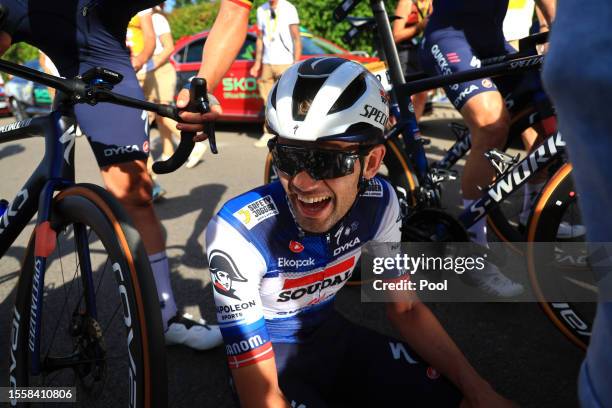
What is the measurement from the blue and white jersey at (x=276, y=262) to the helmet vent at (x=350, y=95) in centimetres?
38

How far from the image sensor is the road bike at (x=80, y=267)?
1374 mm

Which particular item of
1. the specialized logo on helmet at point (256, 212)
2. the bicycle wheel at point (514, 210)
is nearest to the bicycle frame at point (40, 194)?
the specialized logo on helmet at point (256, 212)

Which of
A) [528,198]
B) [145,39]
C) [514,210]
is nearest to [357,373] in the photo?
[528,198]

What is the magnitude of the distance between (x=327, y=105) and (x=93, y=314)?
46.7 inches

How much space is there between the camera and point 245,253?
1.51 m

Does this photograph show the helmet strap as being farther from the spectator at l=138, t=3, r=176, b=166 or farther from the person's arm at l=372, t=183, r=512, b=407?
the spectator at l=138, t=3, r=176, b=166

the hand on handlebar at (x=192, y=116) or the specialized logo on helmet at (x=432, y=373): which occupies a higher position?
the hand on handlebar at (x=192, y=116)

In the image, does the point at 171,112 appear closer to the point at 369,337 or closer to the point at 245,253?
the point at 245,253

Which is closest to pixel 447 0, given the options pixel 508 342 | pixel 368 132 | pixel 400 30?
pixel 400 30

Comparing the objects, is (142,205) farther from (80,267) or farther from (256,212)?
(256,212)

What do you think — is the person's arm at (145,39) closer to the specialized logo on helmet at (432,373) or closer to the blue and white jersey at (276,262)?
the blue and white jersey at (276,262)

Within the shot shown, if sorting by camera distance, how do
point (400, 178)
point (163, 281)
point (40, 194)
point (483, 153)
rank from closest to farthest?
point (40, 194)
point (163, 281)
point (483, 153)
point (400, 178)

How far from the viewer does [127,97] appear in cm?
159

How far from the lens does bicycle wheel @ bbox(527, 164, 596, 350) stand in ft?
7.16
